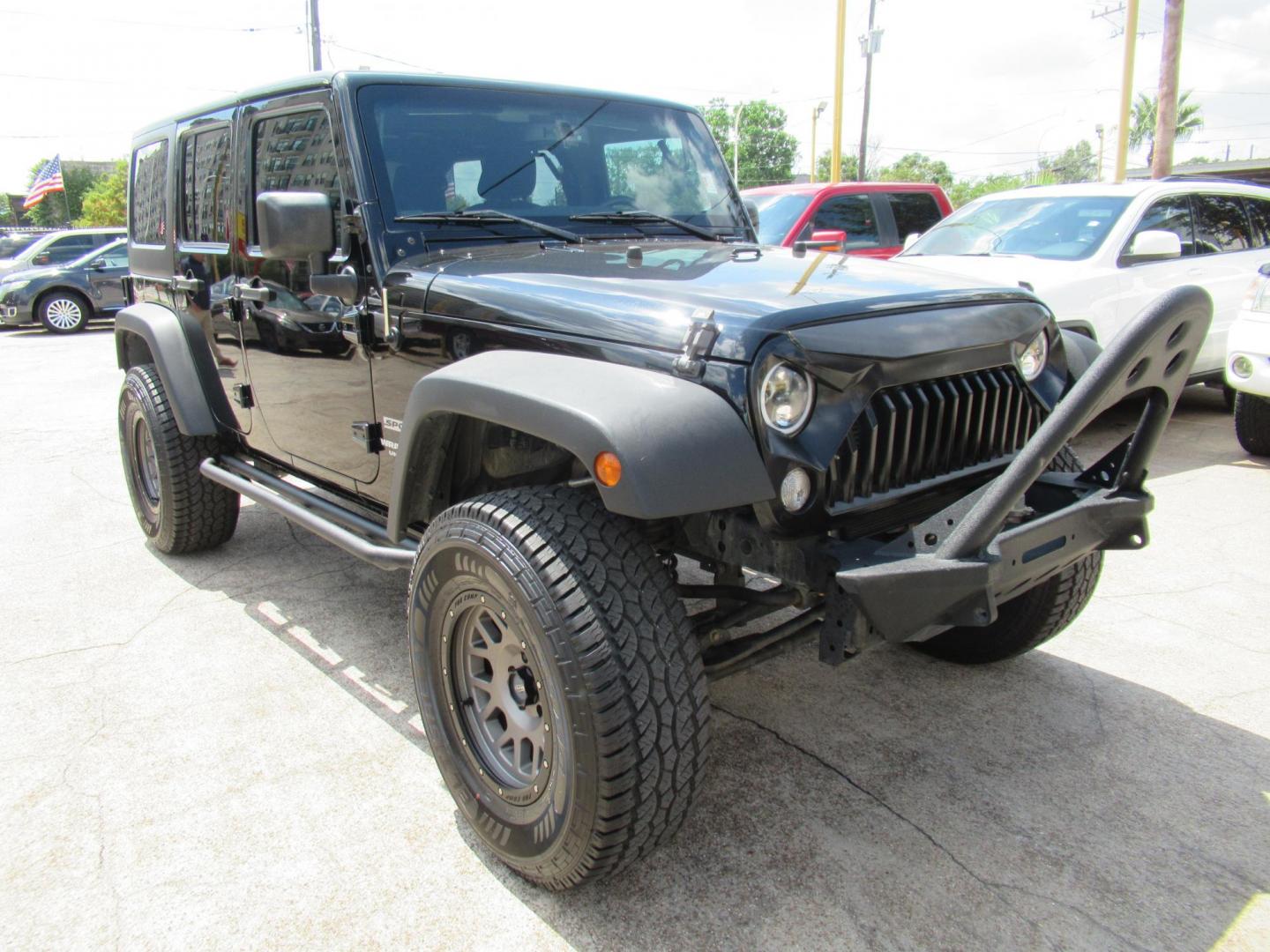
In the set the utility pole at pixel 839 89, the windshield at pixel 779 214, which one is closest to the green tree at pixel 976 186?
the utility pole at pixel 839 89

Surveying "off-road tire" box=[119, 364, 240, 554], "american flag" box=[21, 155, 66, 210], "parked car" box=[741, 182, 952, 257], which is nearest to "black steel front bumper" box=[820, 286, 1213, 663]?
"off-road tire" box=[119, 364, 240, 554]

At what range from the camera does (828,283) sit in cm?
237

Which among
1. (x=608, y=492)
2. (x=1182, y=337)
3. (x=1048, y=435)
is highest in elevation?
(x=1182, y=337)

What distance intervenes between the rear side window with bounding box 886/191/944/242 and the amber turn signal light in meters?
8.10

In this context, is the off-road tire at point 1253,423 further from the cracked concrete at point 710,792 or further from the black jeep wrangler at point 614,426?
the black jeep wrangler at point 614,426

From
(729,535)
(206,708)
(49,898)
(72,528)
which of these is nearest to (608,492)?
(729,535)

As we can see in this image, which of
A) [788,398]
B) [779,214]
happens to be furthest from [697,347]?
[779,214]

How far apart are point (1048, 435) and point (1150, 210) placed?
564 centimetres

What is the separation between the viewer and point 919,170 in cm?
A: 6975

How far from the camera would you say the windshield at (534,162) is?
2984 mm

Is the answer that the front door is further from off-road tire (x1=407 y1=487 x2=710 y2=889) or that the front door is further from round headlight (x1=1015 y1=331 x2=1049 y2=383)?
round headlight (x1=1015 y1=331 x2=1049 y2=383)

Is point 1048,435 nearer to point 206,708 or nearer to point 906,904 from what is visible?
point 906,904

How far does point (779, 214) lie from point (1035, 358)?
21.1 feet

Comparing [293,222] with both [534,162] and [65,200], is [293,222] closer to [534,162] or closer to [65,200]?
[534,162]
